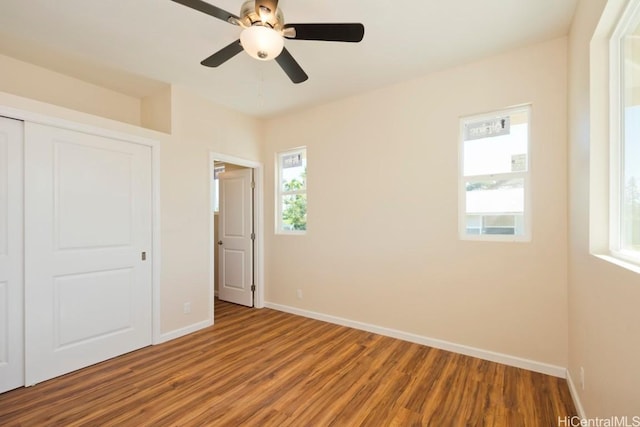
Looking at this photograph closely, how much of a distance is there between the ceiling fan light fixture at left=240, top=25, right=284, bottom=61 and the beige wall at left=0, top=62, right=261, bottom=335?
6.48 feet

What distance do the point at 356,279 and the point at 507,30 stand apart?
9.34 feet

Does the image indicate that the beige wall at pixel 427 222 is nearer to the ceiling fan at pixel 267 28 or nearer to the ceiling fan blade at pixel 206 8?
the ceiling fan at pixel 267 28

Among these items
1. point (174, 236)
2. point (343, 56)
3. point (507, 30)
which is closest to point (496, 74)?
point (507, 30)

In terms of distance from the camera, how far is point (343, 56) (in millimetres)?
2672

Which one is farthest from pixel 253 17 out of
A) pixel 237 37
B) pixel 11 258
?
pixel 11 258

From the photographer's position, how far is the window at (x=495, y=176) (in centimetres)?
260

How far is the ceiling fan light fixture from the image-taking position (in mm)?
1647

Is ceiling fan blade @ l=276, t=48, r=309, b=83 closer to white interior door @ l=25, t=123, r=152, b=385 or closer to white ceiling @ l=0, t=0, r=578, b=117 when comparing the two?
white ceiling @ l=0, t=0, r=578, b=117

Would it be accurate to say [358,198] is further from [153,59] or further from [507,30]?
[153,59]

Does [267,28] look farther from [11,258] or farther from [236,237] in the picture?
[236,237]

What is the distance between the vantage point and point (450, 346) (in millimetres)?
2891

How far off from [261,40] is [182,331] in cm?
320

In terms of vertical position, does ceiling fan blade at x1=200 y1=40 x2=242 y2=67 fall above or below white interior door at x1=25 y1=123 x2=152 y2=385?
above

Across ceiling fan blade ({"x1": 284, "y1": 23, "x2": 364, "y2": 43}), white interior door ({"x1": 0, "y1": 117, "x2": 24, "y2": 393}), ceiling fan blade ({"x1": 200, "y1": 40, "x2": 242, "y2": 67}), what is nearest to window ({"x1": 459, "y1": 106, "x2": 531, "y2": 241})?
ceiling fan blade ({"x1": 284, "y1": 23, "x2": 364, "y2": 43})
